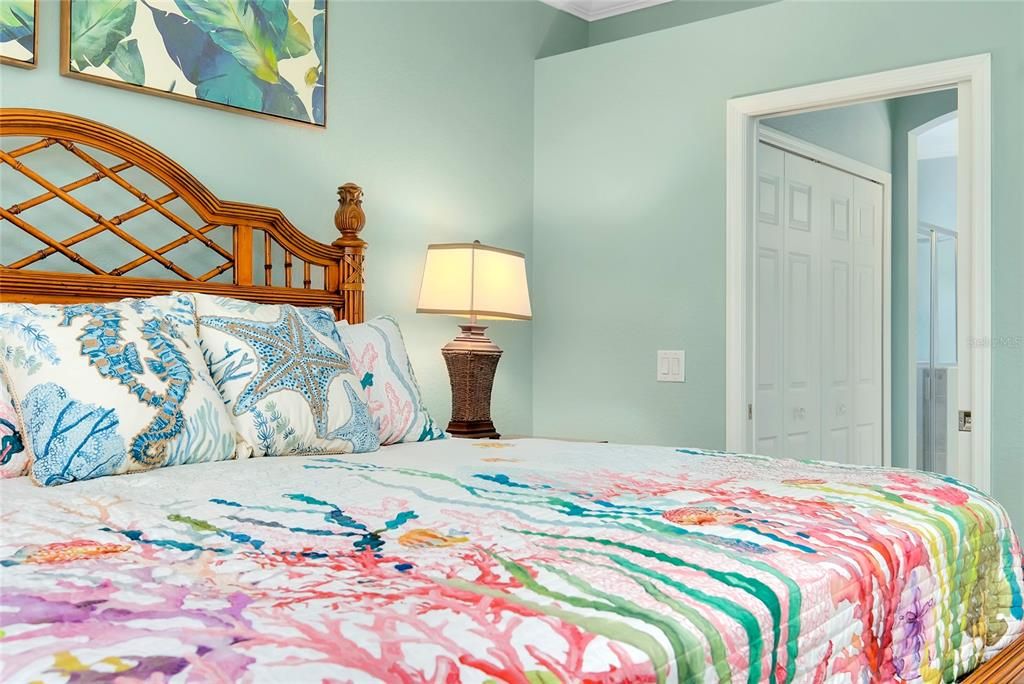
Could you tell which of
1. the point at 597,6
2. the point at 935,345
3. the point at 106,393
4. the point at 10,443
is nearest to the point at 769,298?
the point at 597,6

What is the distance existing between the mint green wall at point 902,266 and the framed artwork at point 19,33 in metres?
3.84

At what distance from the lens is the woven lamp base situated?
3027 mm

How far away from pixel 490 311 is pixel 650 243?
79 cm

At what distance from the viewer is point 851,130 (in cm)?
420

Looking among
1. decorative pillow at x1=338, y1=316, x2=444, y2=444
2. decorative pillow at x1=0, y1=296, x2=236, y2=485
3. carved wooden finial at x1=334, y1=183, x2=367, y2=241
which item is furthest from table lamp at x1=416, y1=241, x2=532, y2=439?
decorative pillow at x1=0, y1=296, x2=236, y2=485

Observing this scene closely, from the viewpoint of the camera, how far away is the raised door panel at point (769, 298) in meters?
3.62

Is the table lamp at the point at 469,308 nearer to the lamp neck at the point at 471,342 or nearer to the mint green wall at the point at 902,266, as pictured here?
the lamp neck at the point at 471,342

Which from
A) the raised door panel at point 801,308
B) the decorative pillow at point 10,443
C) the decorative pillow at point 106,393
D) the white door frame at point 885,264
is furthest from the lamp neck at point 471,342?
the white door frame at point 885,264

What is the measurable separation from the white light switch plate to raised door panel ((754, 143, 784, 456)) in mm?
407

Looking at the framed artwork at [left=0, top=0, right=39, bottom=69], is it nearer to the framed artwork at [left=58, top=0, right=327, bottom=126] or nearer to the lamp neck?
the framed artwork at [left=58, top=0, right=327, bottom=126]

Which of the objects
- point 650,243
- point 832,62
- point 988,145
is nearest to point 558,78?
point 650,243

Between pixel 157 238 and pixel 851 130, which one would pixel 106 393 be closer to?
pixel 157 238

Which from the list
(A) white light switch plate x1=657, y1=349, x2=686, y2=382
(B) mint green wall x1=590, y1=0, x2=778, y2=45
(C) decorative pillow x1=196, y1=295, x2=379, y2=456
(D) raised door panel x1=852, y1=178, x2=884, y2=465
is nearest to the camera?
(C) decorative pillow x1=196, y1=295, x2=379, y2=456

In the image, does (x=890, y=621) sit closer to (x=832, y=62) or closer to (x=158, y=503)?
(x=158, y=503)
